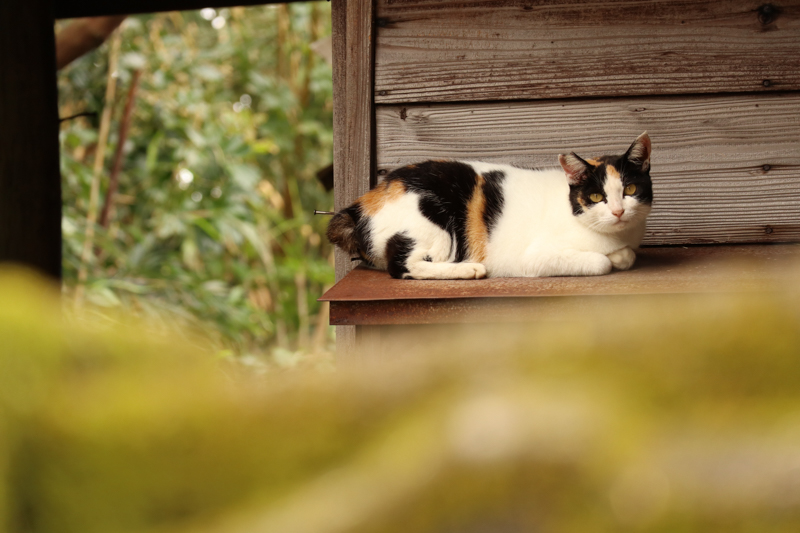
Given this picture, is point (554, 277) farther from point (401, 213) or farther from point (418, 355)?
point (418, 355)

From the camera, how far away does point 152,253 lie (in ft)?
12.3

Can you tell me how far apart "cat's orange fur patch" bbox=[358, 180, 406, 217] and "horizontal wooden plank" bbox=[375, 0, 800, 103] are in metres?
0.32

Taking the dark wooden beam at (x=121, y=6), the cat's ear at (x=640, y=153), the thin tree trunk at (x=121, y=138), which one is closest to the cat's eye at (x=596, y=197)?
the cat's ear at (x=640, y=153)

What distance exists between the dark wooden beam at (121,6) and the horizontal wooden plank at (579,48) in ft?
2.64

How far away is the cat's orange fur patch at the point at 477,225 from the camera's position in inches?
71.7

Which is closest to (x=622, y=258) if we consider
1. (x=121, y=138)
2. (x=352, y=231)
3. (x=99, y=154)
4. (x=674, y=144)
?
(x=674, y=144)

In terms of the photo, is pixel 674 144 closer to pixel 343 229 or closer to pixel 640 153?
pixel 640 153

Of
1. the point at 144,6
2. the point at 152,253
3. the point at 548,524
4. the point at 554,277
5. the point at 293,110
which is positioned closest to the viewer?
the point at 548,524

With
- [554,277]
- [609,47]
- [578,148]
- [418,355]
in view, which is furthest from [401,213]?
[418,355]

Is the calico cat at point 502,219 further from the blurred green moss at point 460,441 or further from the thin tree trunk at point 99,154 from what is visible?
the thin tree trunk at point 99,154

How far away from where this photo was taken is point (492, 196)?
5.96 ft

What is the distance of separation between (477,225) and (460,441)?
5.62ft

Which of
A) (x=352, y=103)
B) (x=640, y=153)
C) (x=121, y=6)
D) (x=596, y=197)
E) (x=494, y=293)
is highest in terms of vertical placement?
(x=121, y=6)

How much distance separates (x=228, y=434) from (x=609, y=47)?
1.94m
